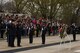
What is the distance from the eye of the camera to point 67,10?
6050cm

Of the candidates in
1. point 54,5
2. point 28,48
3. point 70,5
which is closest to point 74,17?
point 70,5

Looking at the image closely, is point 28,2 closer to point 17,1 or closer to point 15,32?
point 17,1

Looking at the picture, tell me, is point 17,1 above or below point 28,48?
above

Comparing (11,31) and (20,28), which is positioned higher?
(20,28)

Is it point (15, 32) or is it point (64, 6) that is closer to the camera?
point (15, 32)

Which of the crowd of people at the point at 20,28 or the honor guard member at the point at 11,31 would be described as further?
the crowd of people at the point at 20,28

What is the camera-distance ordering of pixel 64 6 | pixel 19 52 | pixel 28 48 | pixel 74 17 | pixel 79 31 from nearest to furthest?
pixel 19 52
pixel 28 48
pixel 79 31
pixel 64 6
pixel 74 17

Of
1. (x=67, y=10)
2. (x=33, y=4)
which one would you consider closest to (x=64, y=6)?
(x=67, y=10)

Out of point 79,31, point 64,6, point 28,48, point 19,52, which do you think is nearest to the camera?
point 19,52

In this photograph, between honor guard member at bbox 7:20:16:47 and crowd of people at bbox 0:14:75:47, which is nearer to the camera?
honor guard member at bbox 7:20:16:47

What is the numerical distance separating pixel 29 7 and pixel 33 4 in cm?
93

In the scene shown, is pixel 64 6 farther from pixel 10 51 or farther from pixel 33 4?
pixel 10 51

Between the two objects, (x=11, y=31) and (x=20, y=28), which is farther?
(x=20, y=28)

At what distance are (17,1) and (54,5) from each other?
6563 mm
